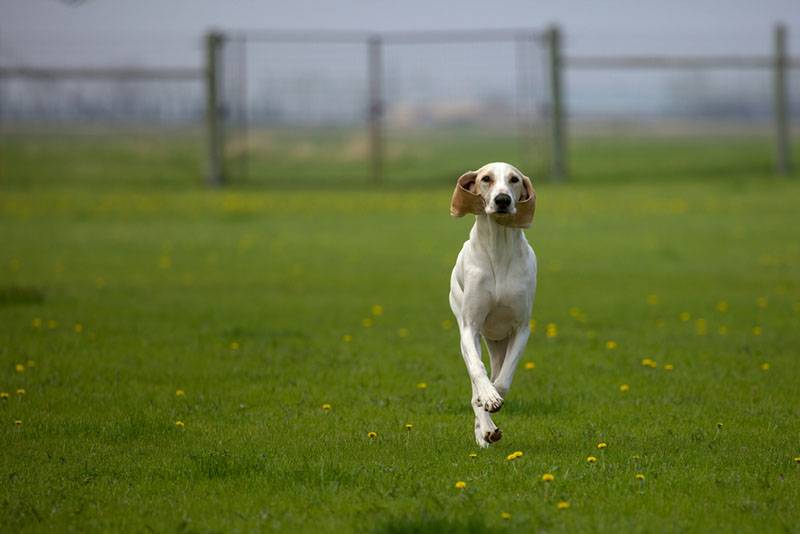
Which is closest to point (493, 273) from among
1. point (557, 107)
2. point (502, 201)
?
point (502, 201)

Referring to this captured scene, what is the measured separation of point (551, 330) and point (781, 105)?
19005 mm

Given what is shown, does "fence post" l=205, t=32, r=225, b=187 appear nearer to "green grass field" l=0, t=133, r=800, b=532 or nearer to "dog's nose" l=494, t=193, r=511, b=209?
"green grass field" l=0, t=133, r=800, b=532

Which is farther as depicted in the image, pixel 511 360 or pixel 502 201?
pixel 511 360

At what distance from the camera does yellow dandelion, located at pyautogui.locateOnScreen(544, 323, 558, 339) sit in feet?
37.2

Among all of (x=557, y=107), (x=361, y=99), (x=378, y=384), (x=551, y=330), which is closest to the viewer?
(x=378, y=384)

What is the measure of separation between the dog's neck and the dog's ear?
4.5 inches

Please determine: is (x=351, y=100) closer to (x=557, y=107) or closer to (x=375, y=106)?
(x=375, y=106)

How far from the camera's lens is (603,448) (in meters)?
7.04

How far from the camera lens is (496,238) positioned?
7168 millimetres

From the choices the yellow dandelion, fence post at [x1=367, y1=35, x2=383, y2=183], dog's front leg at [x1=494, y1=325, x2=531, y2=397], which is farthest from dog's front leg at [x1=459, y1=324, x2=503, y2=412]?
fence post at [x1=367, y1=35, x2=383, y2=183]

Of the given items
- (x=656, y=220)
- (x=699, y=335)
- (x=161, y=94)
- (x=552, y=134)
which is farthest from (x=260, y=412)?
(x=161, y=94)

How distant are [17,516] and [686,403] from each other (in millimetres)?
4317

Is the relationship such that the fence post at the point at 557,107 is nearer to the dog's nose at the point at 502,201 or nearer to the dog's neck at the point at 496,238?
the dog's neck at the point at 496,238

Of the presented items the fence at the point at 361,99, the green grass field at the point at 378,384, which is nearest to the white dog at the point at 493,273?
the green grass field at the point at 378,384
